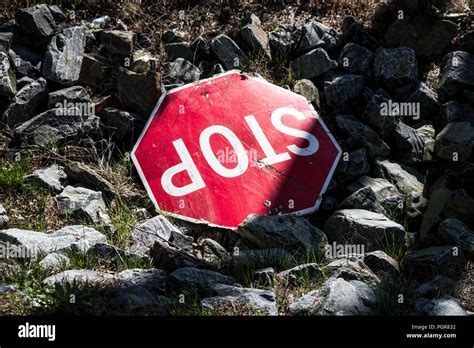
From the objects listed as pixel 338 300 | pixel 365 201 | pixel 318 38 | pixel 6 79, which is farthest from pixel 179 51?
pixel 338 300

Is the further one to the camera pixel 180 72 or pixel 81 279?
pixel 180 72

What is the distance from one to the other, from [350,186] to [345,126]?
22.2 inches

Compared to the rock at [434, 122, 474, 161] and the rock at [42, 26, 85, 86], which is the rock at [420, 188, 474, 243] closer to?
the rock at [434, 122, 474, 161]

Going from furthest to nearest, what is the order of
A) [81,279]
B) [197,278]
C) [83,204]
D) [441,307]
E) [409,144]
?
1. [409,144]
2. [83,204]
3. [197,278]
4. [81,279]
5. [441,307]

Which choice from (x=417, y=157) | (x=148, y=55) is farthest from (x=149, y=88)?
(x=417, y=157)

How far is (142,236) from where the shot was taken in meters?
5.43

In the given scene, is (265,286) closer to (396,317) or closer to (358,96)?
(396,317)

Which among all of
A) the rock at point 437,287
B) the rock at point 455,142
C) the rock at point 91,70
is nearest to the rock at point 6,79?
the rock at point 91,70

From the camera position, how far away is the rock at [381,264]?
5.05 metres

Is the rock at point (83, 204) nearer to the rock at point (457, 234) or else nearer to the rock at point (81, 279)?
the rock at point (81, 279)

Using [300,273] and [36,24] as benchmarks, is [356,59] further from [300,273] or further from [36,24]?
[36,24]

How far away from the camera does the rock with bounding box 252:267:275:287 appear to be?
190 inches

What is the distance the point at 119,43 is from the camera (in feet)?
21.7

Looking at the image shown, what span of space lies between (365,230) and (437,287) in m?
0.74
